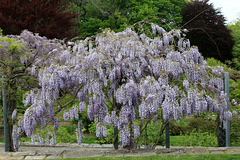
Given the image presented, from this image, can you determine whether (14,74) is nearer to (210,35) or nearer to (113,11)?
(210,35)

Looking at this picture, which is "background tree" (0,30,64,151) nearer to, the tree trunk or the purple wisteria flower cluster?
the tree trunk

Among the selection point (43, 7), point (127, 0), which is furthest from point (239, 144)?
point (127, 0)

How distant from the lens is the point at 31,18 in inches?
539

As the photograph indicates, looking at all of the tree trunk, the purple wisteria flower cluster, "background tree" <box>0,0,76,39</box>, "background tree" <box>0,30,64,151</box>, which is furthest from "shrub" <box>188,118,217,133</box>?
"background tree" <box>0,0,76,39</box>

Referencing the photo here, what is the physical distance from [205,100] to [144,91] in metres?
1.02

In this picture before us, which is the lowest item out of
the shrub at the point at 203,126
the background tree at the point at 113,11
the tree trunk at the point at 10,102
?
the shrub at the point at 203,126

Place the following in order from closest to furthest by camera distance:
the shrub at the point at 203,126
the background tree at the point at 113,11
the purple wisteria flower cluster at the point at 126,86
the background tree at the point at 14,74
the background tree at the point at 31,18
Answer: the purple wisteria flower cluster at the point at 126,86 → the background tree at the point at 14,74 → the shrub at the point at 203,126 → the background tree at the point at 31,18 → the background tree at the point at 113,11

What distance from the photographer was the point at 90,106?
492 cm

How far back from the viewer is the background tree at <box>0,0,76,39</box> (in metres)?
13.5

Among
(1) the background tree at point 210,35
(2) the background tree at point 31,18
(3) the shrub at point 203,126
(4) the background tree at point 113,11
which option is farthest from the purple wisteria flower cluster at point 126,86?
(1) the background tree at point 210,35

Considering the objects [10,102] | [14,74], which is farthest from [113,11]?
[10,102]

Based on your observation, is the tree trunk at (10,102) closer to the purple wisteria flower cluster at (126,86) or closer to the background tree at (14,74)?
the background tree at (14,74)

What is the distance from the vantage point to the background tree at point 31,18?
1353 centimetres

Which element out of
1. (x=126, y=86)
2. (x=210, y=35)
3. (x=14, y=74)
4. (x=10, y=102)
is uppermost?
(x=210, y=35)
